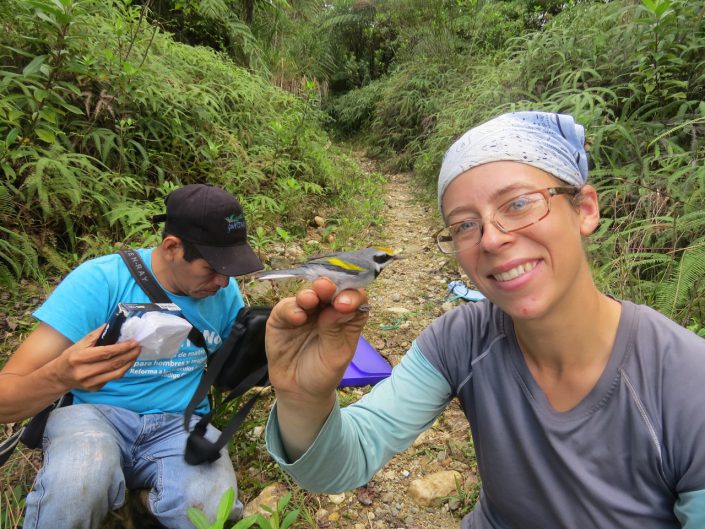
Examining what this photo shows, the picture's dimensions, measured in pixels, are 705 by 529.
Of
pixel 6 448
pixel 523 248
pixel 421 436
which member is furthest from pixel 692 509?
pixel 6 448

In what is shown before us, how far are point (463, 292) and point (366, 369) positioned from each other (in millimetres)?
1534

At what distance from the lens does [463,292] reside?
4309 millimetres

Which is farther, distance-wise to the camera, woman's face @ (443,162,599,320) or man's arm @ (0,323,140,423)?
man's arm @ (0,323,140,423)

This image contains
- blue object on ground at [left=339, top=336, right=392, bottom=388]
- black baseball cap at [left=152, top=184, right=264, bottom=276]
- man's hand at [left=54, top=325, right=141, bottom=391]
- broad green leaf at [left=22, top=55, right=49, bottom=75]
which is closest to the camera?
man's hand at [left=54, top=325, right=141, bottom=391]

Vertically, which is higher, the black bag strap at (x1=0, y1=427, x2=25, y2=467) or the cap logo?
the cap logo

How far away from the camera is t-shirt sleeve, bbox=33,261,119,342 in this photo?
195cm

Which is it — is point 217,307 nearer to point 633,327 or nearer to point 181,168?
point 633,327

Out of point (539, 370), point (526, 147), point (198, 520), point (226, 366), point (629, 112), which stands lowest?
point (226, 366)

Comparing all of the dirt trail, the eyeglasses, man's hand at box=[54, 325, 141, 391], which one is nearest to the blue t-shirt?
man's hand at box=[54, 325, 141, 391]

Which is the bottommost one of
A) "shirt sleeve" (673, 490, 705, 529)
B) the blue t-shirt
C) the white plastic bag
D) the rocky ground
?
the rocky ground

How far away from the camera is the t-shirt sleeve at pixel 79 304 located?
1950 millimetres

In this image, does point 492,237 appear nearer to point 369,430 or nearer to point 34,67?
point 369,430

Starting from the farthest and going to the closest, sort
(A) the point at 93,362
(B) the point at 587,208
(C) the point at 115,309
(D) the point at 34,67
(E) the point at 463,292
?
(E) the point at 463,292 → (D) the point at 34,67 → (C) the point at 115,309 → (A) the point at 93,362 → (B) the point at 587,208

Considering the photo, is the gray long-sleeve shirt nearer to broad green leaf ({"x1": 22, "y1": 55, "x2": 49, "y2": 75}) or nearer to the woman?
the woman
